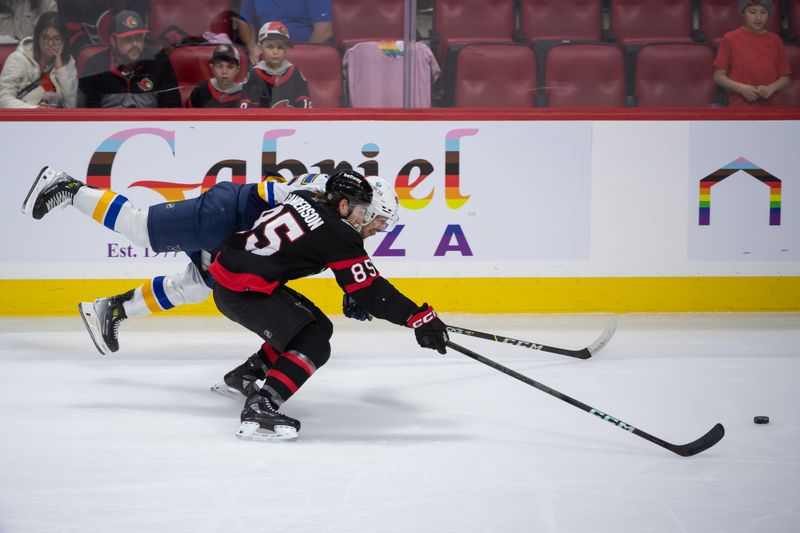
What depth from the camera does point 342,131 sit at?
512 cm

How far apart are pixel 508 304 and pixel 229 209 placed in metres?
1.89

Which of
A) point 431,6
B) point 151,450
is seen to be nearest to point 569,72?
point 431,6

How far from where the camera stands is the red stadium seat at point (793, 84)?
5309 mm

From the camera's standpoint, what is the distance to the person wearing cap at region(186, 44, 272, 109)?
514cm

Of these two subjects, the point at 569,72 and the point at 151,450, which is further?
the point at 569,72

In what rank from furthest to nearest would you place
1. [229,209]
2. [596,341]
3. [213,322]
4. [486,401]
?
[213,322] → [596,341] → [229,209] → [486,401]

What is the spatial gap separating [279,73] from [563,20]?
1554mm

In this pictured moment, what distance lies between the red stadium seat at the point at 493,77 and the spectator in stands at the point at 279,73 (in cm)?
83

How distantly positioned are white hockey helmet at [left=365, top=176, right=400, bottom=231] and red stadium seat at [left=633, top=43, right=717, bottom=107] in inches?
96.7

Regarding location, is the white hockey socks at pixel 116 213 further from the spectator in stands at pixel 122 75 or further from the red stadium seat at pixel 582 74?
the red stadium seat at pixel 582 74

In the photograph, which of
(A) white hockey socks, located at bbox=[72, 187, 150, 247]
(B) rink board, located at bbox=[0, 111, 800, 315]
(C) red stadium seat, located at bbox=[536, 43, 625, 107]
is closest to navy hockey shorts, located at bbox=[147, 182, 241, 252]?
(A) white hockey socks, located at bbox=[72, 187, 150, 247]

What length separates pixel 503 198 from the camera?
5172 millimetres

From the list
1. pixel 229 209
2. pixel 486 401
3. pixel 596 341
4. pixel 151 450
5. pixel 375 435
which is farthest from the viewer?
pixel 596 341

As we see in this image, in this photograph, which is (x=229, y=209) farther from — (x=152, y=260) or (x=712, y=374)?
(x=712, y=374)
